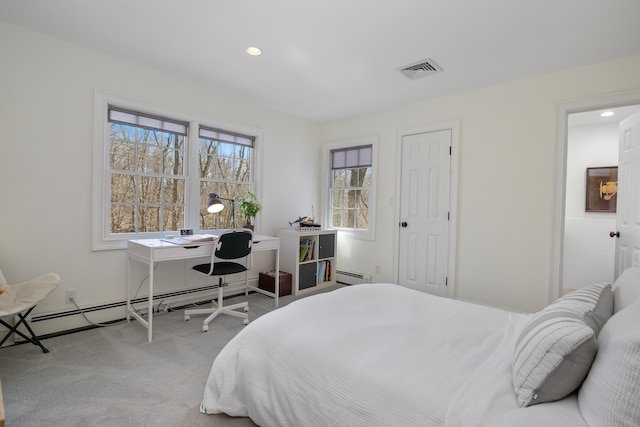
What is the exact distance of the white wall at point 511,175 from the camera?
9.39 ft

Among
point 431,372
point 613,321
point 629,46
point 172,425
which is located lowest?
point 172,425

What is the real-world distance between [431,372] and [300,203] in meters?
3.52

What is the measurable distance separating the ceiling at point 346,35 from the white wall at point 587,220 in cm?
211

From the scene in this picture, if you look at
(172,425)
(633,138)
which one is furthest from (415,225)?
(172,425)

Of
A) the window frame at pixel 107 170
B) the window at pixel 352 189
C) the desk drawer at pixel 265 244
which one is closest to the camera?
the window frame at pixel 107 170

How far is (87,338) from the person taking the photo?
2.49 m

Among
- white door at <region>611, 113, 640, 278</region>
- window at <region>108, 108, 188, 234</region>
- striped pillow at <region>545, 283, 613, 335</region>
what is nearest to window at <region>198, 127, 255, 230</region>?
window at <region>108, 108, 188, 234</region>

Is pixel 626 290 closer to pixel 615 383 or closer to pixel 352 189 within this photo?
pixel 615 383

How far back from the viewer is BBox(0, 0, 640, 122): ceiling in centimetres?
204

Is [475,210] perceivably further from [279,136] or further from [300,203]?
[279,136]

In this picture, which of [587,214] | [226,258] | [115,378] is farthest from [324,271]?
[587,214]

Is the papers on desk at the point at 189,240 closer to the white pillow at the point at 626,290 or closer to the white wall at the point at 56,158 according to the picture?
the white wall at the point at 56,158

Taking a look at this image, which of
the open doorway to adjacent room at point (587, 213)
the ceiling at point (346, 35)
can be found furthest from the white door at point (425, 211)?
the open doorway to adjacent room at point (587, 213)

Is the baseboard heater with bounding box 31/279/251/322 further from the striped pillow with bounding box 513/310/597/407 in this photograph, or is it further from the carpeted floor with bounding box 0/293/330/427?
the striped pillow with bounding box 513/310/597/407
